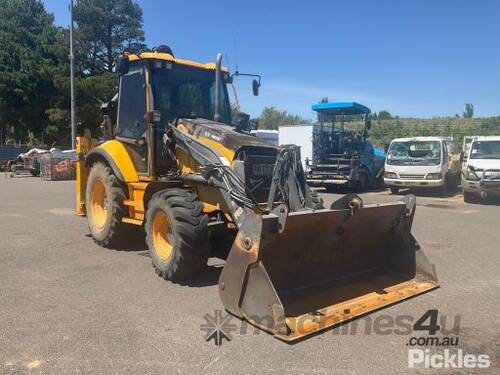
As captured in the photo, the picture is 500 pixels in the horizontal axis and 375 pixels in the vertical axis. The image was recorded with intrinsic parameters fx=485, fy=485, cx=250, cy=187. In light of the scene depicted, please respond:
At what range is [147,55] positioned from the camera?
7062mm

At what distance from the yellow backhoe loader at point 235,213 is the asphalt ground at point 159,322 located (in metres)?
0.23

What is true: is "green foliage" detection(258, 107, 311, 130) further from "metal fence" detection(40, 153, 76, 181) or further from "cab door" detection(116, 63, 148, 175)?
"cab door" detection(116, 63, 148, 175)

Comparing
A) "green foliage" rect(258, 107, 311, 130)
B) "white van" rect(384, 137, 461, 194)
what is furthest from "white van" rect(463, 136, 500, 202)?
"green foliage" rect(258, 107, 311, 130)

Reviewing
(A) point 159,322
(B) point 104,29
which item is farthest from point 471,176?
(B) point 104,29

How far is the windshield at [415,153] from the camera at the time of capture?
701 inches

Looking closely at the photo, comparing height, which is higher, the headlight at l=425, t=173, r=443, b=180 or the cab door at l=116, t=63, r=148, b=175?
the cab door at l=116, t=63, r=148, b=175

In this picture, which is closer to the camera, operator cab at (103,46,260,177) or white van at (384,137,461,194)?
operator cab at (103,46,260,177)

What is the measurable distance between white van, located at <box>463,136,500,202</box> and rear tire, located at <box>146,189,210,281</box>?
11.9 metres

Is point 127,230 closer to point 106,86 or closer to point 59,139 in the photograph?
point 106,86

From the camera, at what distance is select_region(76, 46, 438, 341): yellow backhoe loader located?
456cm

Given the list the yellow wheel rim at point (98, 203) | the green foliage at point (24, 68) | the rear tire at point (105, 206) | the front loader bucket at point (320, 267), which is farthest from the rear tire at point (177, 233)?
the green foliage at point (24, 68)

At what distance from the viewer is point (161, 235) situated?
6227 mm

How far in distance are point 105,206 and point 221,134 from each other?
2812mm

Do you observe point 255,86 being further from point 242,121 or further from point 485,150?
point 485,150
